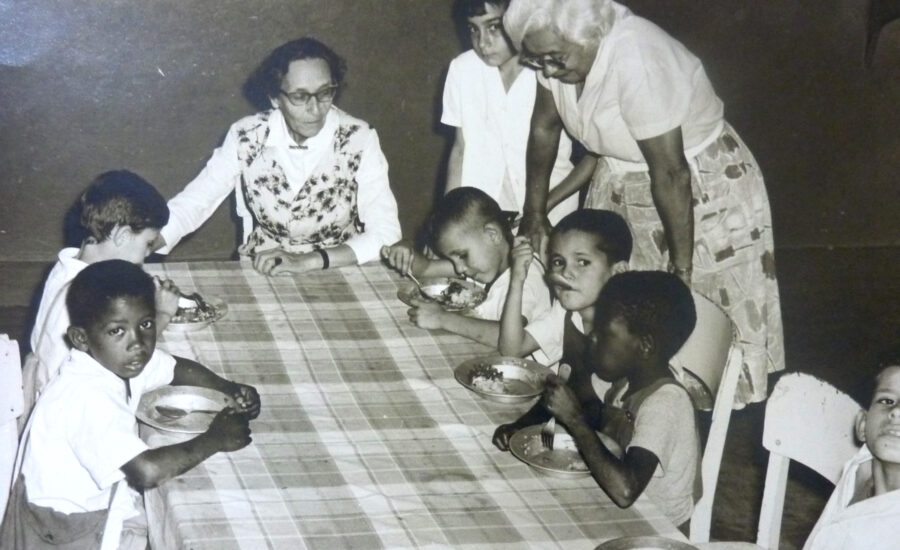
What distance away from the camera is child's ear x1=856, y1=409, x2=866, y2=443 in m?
2.30

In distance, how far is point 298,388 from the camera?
8.97 feet

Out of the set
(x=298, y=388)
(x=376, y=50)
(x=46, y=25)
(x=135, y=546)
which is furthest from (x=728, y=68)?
(x=135, y=546)

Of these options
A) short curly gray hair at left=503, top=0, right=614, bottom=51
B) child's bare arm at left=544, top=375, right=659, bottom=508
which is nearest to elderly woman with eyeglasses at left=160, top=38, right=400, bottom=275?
short curly gray hair at left=503, top=0, right=614, bottom=51

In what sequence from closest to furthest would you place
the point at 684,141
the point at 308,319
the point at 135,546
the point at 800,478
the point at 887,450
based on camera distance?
the point at 887,450 → the point at 135,546 → the point at 308,319 → the point at 684,141 → the point at 800,478

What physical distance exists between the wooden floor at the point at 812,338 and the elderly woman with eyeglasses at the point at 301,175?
168 cm

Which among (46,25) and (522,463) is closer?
(522,463)

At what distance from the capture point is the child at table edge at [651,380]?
2525mm

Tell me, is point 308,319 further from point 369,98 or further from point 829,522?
point 369,98

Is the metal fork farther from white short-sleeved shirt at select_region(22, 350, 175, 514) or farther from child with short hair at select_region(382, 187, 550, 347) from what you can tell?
child with short hair at select_region(382, 187, 550, 347)

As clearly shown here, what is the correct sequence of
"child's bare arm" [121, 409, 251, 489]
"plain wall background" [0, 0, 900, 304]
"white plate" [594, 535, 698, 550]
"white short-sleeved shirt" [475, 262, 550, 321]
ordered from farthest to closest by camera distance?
"plain wall background" [0, 0, 900, 304], "white short-sleeved shirt" [475, 262, 550, 321], "child's bare arm" [121, 409, 251, 489], "white plate" [594, 535, 698, 550]

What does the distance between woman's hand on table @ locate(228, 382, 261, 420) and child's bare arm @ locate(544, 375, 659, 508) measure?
68cm

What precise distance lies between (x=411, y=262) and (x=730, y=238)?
1055 millimetres

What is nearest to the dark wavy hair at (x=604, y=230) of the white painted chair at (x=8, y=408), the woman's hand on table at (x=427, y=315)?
the woman's hand on table at (x=427, y=315)

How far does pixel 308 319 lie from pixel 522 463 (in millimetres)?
1011
